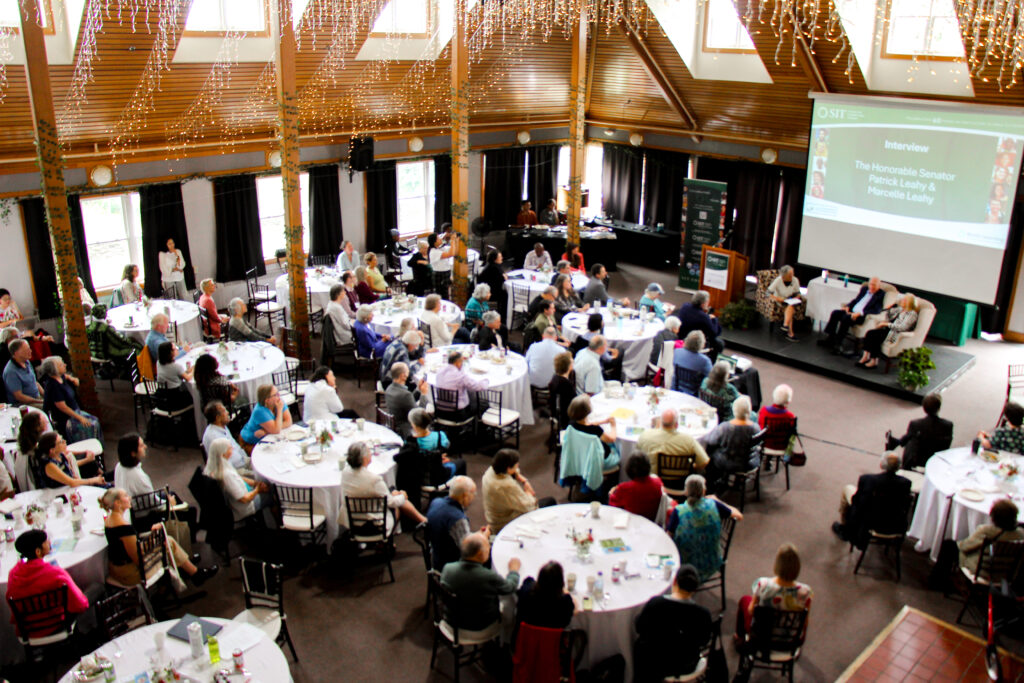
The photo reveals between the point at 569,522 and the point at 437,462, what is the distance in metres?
1.49

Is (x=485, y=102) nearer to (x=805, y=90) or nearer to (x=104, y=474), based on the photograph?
(x=805, y=90)

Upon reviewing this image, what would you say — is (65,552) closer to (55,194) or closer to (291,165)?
(55,194)

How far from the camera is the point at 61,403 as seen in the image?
7.88m

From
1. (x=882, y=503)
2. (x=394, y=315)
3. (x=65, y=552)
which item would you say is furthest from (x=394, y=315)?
(x=882, y=503)

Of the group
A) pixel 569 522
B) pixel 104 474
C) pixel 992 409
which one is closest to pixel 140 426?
pixel 104 474

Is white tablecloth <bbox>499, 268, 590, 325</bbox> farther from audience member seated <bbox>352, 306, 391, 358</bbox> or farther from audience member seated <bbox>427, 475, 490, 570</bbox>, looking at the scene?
audience member seated <bbox>427, 475, 490, 570</bbox>

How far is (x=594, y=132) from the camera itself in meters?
17.7

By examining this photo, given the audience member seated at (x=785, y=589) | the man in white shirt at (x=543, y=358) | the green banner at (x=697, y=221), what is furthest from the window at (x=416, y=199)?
the audience member seated at (x=785, y=589)

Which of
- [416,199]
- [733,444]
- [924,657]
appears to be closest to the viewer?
[924,657]

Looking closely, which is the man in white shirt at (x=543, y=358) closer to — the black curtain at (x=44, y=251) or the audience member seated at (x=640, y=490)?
the audience member seated at (x=640, y=490)

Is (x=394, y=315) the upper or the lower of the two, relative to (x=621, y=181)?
lower

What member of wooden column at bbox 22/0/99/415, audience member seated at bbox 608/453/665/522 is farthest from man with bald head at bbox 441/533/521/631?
wooden column at bbox 22/0/99/415

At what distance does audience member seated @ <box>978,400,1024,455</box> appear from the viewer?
7.26 metres

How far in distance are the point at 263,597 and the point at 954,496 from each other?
211 inches
